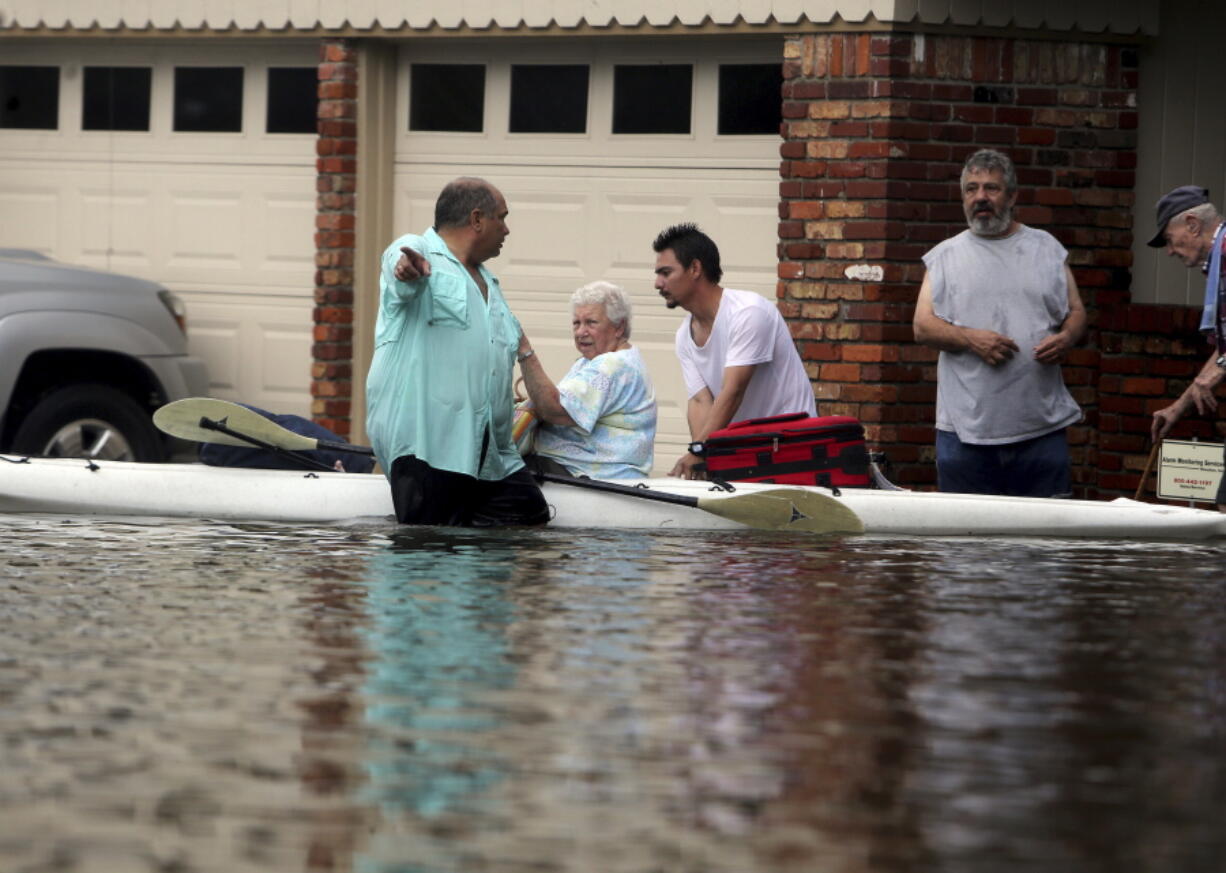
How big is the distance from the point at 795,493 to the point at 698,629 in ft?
9.27

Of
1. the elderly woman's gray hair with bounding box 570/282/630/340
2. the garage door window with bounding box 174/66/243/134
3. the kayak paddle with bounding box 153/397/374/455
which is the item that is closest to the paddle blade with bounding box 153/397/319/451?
the kayak paddle with bounding box 153/397/374/455

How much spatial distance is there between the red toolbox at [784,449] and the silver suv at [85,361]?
3.93 m

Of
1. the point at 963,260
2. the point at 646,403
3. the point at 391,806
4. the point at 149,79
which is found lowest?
the point at 391,806

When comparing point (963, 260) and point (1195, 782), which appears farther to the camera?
point (963, 260)

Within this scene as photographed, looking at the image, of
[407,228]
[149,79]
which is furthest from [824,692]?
[149,79]

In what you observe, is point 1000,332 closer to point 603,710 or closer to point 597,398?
point 597,398

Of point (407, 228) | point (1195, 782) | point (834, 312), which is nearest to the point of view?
point (1195, 782)

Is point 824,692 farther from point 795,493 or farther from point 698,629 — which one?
point 795,493

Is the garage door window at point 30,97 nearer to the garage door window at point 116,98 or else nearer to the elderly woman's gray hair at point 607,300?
the garage door window at point 116,98

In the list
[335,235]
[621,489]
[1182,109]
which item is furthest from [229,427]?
[1182,109]

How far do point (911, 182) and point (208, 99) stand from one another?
4.75 meters

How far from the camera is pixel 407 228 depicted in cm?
1455

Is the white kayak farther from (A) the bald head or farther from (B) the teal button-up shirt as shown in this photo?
(A) the bald head

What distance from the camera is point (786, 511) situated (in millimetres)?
10602
